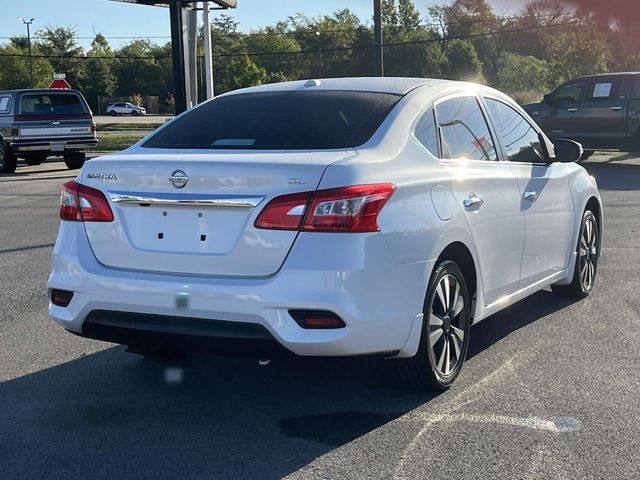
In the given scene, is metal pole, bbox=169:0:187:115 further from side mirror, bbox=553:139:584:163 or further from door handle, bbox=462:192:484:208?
door handle, bbox=462:192:484:208

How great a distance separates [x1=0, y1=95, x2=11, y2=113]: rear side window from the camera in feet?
64.8

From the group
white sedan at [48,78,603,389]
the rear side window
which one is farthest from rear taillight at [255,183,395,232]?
the rear side window

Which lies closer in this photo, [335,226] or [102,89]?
→ [335,226]

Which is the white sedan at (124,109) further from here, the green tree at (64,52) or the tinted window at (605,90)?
the tinted window at (605,90)

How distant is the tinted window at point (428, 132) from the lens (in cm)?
450

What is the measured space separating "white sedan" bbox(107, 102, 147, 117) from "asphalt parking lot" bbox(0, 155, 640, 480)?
7698cm

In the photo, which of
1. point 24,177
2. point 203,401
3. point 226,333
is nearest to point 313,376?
point 203,401

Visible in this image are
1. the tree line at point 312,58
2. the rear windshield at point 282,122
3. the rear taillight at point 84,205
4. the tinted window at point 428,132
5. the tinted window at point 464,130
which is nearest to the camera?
the rear taillight at point 84,205

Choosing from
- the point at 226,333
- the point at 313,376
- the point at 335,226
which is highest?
the point at 335,226

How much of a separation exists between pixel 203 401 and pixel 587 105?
16.9 meters

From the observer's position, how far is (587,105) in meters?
19.3

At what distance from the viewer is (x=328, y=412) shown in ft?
13.7

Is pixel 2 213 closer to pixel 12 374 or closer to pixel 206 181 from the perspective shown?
pixel 12 374

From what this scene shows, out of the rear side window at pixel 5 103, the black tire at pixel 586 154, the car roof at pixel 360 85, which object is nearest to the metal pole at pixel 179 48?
the rear side window at pixel 5 103
